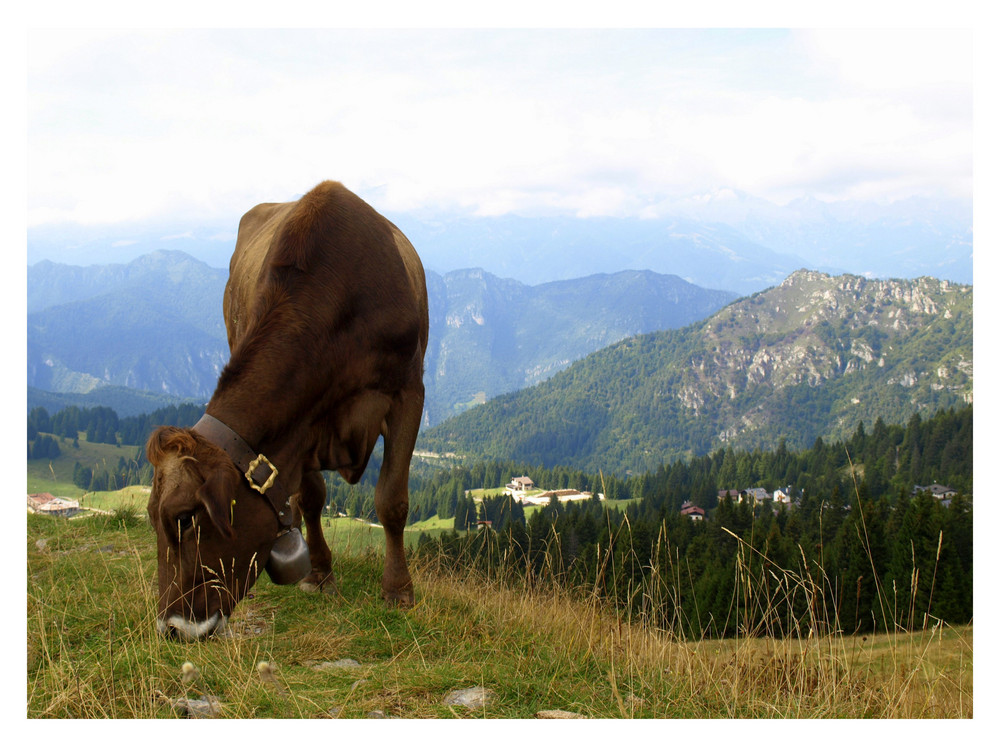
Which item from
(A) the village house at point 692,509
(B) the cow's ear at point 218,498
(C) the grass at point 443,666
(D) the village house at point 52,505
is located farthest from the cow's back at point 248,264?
(A) the village house at point 692,509

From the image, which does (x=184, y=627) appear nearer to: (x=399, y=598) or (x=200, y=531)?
(x=200, y=531)

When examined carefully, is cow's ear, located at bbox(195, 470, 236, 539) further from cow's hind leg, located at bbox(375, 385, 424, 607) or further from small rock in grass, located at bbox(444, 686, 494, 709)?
cow's hind leg, located at bbox(375, 385, 424, 607)

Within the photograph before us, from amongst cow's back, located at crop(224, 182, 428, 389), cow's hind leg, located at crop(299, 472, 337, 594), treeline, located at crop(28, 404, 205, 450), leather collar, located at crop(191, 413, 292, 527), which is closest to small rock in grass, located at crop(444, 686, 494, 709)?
leather collar, located at crop(191, 413, 292, 527)

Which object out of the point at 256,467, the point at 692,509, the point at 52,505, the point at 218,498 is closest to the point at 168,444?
the point at 218,498

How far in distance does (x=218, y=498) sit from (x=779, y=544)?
56.9 meters

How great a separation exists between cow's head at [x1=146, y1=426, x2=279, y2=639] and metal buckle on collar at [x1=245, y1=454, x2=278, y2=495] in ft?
0.17

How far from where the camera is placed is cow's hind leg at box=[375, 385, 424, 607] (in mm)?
6211

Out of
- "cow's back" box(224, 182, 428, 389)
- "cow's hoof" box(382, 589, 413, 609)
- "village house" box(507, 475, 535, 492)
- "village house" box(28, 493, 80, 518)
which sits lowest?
"village house" box(507, 475, 535, 492)

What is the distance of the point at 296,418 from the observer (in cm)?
510

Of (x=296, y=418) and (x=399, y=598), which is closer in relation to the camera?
(x=296, y=418)

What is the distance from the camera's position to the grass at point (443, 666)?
410 centimetres

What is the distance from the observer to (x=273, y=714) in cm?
402

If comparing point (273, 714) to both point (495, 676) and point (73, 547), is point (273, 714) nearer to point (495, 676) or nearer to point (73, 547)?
point (495, 676)

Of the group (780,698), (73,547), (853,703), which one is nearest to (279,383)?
(780,698)
